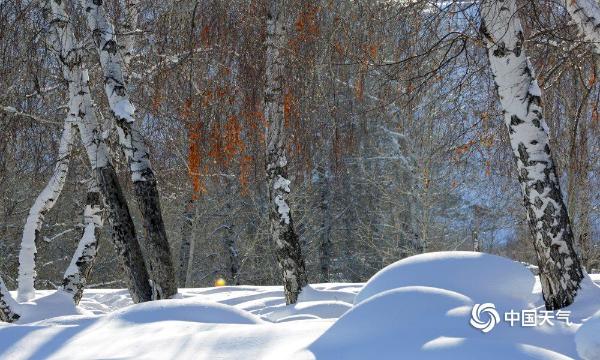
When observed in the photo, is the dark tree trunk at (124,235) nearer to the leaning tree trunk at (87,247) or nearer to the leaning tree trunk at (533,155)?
the leaning tree trunk at (87,247)

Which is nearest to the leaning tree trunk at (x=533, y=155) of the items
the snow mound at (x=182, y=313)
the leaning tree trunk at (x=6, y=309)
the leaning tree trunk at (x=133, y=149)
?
the snow mound at (x=182, y=313)

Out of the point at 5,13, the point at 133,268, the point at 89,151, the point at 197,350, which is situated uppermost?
the point at 5,13

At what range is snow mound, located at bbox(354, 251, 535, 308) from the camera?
436cm

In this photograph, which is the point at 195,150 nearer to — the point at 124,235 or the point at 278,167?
the point at 124,235

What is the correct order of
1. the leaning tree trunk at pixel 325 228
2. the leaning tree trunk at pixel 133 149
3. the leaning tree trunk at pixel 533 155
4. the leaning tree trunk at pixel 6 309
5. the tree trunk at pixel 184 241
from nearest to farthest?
the leaning tree trunk at pixel 533 155
the leaning tree trunk at pixel 133 149
the leaning tree trunk at pixel 6 309
the tree trunk at pixel 184 241
the leaning tree trunk at pixel 325 228

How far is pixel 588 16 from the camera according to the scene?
16.9ft

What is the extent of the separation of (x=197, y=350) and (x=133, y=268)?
3.98 metres

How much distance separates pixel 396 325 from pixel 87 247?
631 cm

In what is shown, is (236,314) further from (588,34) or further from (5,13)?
(5,13)

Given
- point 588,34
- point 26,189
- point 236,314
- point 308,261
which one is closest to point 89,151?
point 236,314

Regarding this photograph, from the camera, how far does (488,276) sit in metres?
4.46

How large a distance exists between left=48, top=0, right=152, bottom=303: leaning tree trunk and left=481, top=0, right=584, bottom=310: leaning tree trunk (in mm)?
3586

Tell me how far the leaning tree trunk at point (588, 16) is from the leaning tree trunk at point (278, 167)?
10.9 ft

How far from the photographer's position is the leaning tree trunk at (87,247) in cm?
837
